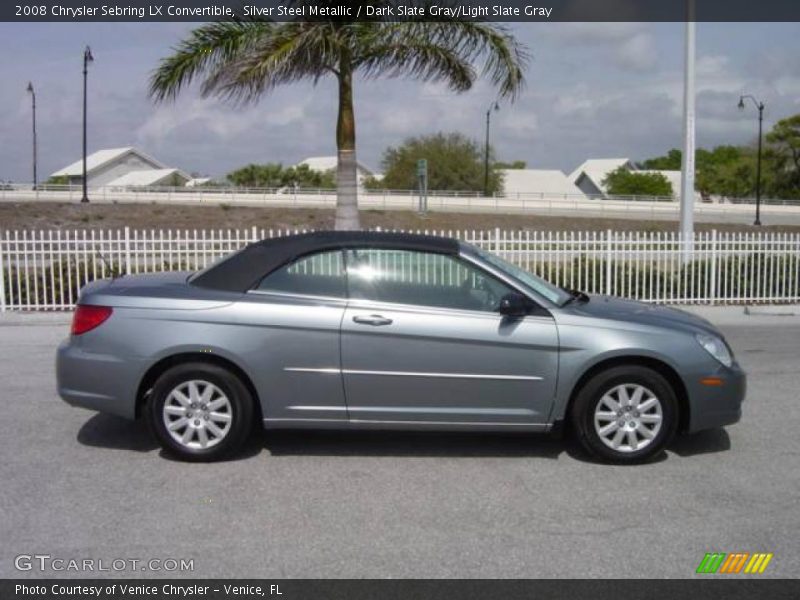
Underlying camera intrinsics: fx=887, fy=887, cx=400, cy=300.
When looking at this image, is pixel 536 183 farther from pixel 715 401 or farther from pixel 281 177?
pixel 715 401

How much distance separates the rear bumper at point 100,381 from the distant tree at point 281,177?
79786mm

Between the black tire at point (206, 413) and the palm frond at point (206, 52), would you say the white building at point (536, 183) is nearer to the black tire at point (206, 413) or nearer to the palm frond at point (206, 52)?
the palm frond at point (206, 52)

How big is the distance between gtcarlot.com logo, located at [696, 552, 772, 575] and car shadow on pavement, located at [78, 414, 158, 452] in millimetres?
3684

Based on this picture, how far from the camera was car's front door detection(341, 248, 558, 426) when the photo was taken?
18.6 feet

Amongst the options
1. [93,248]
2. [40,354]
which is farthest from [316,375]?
[93,248]

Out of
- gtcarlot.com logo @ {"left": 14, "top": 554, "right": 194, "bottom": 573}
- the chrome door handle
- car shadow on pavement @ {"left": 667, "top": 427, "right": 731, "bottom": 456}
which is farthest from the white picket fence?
gtcarlot.com logo @ {"left": 14, "top": 554, "right": 194, "bottom": 573}

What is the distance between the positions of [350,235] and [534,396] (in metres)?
1.66

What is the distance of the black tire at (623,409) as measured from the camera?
5.69 meters

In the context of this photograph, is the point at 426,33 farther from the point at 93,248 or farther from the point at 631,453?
the point at 631,453

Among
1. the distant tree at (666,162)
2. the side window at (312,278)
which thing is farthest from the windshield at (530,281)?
the distant tree at (666,162)

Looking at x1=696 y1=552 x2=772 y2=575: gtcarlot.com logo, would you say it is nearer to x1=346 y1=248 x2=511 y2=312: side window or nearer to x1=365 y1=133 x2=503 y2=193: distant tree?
x1=346 y1=248 x2=511 y2=312: side window

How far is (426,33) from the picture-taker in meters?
13.8

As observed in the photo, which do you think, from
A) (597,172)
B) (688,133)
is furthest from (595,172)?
(688,133)

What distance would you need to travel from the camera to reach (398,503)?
509 cm
